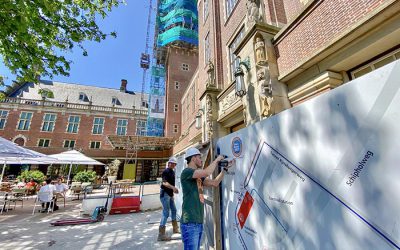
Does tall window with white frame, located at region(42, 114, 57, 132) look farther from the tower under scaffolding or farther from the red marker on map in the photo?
the red marker on map

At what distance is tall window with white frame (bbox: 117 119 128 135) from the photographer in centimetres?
3288

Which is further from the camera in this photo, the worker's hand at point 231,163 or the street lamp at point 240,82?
the street lamp at point 240,82

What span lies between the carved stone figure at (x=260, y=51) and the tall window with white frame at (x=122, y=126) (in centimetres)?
3168

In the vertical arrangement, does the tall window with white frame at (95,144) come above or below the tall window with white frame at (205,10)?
below

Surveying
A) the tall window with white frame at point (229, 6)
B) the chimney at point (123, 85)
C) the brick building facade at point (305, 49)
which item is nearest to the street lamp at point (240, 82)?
the brick building facade at point (305, 49)

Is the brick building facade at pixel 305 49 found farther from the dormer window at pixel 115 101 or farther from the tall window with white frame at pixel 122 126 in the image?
the dormer window at pixel 115 101

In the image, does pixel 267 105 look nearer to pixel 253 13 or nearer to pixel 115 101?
pixel 253 13

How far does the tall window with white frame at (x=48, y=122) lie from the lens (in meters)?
29.6

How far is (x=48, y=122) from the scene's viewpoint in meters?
30.0

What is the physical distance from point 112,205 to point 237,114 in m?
6.93

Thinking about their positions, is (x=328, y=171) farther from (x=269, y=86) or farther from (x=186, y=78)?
(x=186, y=78)

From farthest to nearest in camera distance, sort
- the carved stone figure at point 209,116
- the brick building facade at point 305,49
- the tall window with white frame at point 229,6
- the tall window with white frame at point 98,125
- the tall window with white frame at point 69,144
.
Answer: the tall window with white frame at point 98,125 → the tall window with white frame at point 69,144 → the tall window with white frame at point 229,6 → the carved stone figure at point 209,116 → the brick building facade at point 305,49

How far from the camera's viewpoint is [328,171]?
1383mm

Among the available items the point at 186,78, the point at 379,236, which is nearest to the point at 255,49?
the point at 379,236
